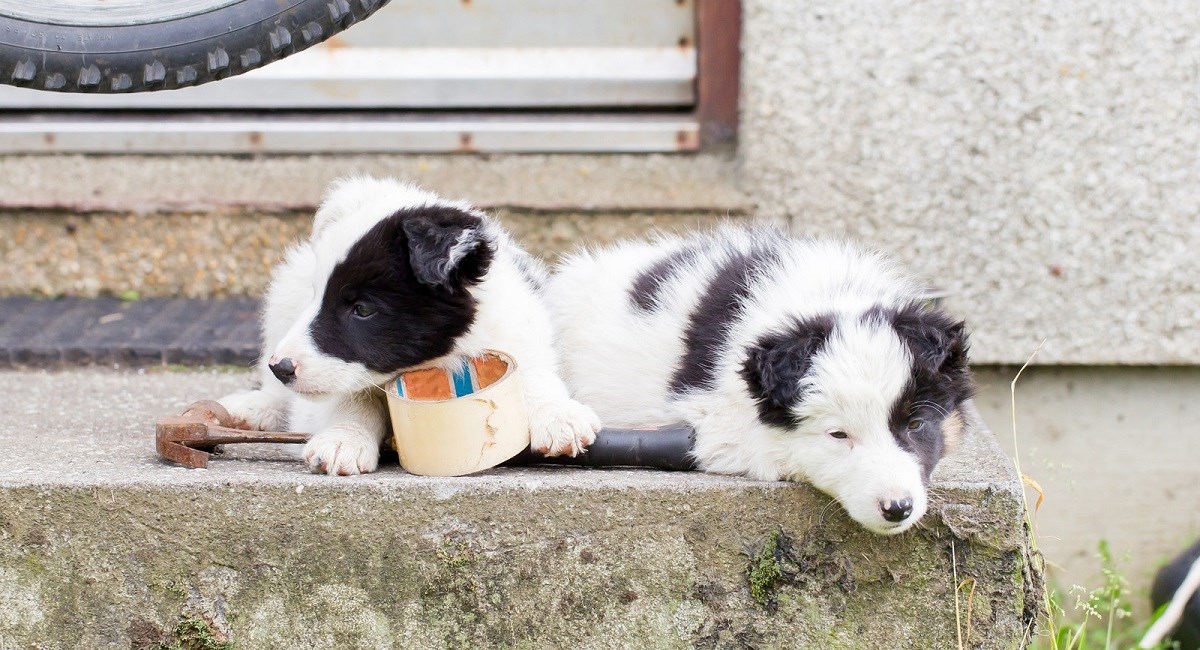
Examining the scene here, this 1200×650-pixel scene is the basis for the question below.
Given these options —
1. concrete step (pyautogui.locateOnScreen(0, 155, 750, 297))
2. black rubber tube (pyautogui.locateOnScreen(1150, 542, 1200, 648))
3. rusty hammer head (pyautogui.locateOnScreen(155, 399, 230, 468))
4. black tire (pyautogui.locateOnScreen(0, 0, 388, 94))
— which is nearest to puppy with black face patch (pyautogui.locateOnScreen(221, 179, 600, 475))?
rusty hammer head (pyautogui.locateOnScreen(155, 399, 230, 468))

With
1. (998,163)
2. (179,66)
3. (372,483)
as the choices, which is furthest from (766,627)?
(998,163)

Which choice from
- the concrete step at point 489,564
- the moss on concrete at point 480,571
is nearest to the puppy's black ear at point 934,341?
the concrete step at point 489,564

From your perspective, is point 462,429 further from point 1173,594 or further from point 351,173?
point 1173,594

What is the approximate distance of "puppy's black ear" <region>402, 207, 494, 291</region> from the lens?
304cm

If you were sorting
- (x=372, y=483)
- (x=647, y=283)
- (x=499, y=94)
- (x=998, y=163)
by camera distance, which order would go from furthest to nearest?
1. (x=499, y=94)
2. (x=998, y=163)
3. (x=647, y=283)
4. (x=372, y=483)

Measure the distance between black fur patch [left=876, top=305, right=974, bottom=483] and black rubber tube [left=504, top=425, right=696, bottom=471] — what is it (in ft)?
1.77

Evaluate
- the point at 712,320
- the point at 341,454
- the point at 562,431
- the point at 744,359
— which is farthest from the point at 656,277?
the point at 341,454

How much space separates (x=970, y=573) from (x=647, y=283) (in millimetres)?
1322

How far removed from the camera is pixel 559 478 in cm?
294

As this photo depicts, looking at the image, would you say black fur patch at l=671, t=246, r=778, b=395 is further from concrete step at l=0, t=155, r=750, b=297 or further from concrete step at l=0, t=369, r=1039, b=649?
concrete step at l=0, t=155, r=750, b=297

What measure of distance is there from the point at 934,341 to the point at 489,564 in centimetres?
119

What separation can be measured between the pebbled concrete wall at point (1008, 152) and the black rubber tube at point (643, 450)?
2227 mm

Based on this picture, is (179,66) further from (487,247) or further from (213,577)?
(213,577)

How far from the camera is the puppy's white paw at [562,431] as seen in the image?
3.10 meters
